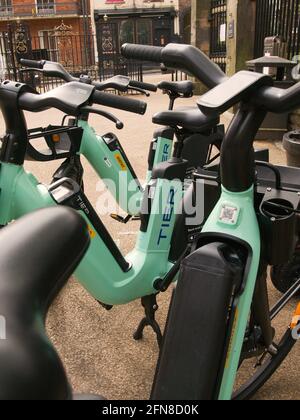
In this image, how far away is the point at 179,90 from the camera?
279cm

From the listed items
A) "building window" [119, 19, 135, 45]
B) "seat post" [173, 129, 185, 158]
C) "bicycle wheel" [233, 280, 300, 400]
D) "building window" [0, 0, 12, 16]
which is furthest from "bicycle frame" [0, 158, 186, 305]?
"building window" [0, 0, 12, 16]

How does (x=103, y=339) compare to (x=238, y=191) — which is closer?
(x=238, y=191)

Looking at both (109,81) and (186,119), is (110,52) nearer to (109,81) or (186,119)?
(109,81)

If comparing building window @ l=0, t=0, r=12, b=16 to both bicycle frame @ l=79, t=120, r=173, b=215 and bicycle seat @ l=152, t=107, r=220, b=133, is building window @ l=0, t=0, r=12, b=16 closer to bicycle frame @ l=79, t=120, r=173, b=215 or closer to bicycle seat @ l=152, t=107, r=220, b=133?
bicycle frame @ l=79, t=120, r=173, b=215

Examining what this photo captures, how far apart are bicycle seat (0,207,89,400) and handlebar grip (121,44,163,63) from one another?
3.73 ft

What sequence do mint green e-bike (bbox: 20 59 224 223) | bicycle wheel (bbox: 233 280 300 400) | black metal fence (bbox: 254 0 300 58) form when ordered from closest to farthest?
bicycle wheel (bbox: 233 280 300 400) → mint green e-bike (bbox: 20 59 224 223) → black metal fence (bbox: 254 0 300 58)

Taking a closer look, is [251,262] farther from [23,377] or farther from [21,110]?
[21,110]

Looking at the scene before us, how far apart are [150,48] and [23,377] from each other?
4.82 feet

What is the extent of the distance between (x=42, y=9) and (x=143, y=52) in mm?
35386

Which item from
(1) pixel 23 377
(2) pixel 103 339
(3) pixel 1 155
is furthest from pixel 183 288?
(2) pixel 103 339

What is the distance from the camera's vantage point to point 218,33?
440 inches

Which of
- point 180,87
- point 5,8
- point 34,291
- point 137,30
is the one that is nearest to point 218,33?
point 180,87

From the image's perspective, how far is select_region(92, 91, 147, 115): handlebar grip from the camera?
2.04m

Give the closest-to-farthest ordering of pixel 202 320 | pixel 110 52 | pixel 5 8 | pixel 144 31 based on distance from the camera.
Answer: pixel 202 320 < pixel 110 52 < pixel 144 31 < pixel 5 8
